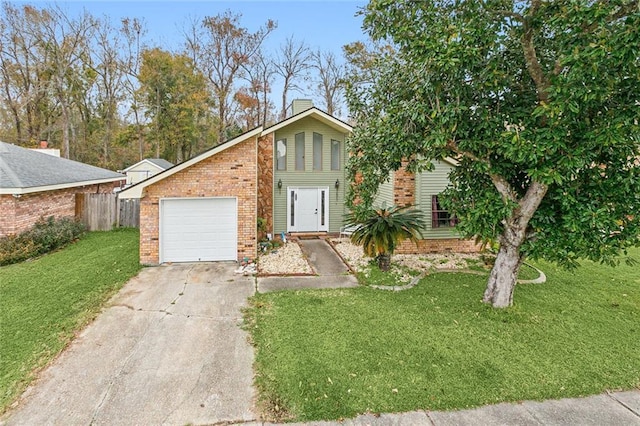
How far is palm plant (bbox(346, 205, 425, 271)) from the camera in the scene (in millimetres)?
8188

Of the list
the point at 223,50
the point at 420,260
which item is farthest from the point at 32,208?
the point at 223,50

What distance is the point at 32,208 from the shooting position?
34.8 feet

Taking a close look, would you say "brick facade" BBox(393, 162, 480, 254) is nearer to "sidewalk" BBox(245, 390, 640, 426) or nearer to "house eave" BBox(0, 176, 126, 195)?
"sidewalk" BBox(245, 390, 640, 426)

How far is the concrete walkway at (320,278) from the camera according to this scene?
7630 millimetres

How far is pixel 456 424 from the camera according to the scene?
356cm

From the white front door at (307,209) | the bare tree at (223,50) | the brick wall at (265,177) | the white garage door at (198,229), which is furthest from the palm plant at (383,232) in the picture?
the bare tree at (223,50)

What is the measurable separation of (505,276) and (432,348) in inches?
90.6

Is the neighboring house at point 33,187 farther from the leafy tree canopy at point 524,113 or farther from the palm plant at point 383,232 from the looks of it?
the leafy tree canopy at point 524,113

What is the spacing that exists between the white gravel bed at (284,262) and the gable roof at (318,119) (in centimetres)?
401

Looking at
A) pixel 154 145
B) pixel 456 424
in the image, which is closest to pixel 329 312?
pixel 456 424

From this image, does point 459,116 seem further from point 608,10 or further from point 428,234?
point 428,234

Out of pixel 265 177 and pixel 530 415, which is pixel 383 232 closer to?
pixel 530 415

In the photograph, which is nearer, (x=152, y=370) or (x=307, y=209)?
(x=152, y=370)

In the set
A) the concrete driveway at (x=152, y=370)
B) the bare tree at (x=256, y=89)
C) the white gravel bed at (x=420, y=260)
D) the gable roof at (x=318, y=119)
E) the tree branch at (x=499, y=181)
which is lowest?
the concrete driveway at (x=152, y=370)
